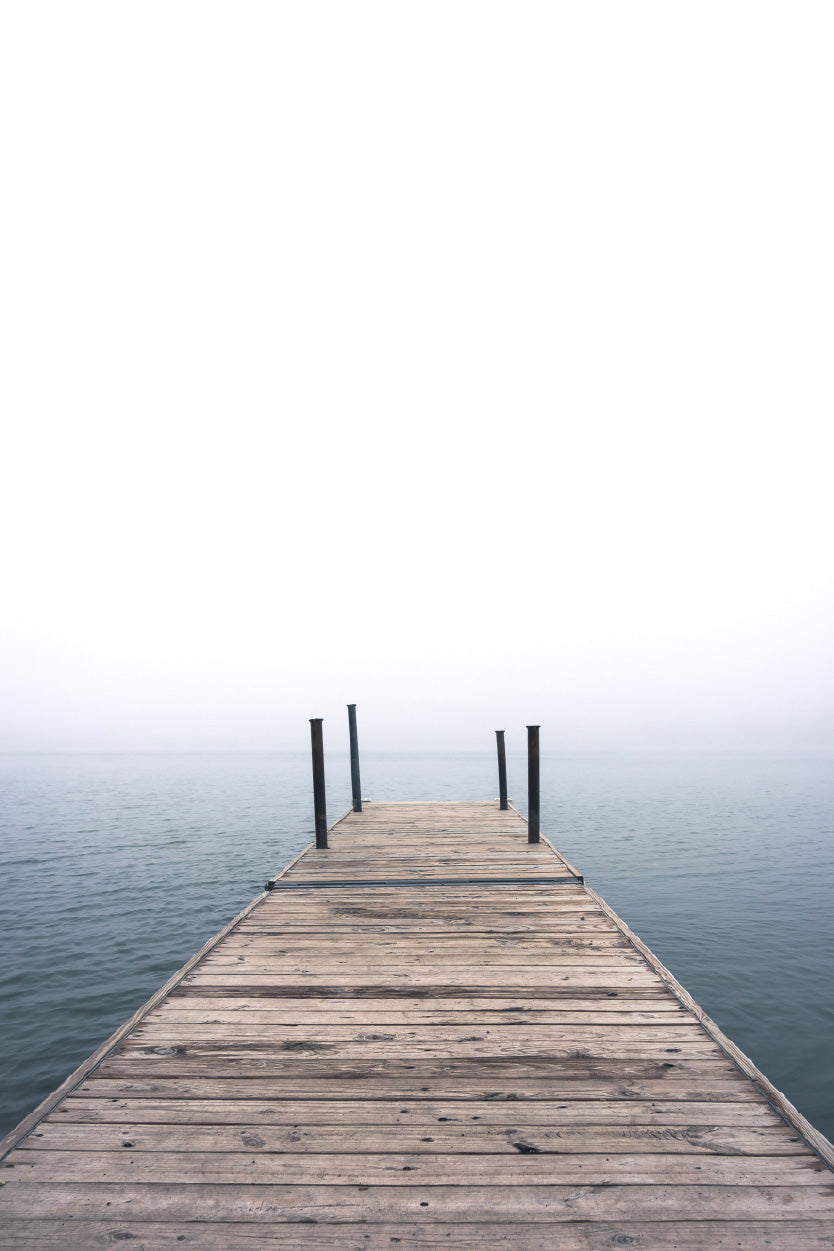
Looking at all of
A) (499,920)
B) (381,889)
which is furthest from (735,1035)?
(381,889)

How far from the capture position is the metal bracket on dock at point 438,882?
748 cm

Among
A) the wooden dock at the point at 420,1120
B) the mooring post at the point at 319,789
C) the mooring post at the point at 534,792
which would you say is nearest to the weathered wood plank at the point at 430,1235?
the wooden dock at the point at 420,1120

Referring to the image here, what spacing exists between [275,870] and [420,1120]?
12354 millimetres

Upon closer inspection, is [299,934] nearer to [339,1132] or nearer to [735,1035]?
[339,1132]

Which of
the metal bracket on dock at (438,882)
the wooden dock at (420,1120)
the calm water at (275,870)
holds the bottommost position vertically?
the calm water at (275,870)

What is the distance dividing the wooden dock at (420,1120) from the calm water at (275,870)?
9.60 feet

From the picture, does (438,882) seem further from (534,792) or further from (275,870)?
(275,870)

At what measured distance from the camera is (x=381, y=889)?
7.34m

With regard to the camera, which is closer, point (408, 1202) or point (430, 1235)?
point (430, 1235)

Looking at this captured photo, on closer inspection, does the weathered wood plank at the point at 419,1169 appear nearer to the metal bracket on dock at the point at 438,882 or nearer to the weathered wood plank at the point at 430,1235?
the weathered wood plank at the point at 430,1235

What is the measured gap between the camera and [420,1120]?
3100 mm

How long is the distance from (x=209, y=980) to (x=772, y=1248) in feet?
13.0

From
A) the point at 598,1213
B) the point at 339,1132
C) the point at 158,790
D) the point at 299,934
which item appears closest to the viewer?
the point at 598,1213

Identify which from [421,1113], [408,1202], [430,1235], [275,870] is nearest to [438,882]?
[421,1113]
